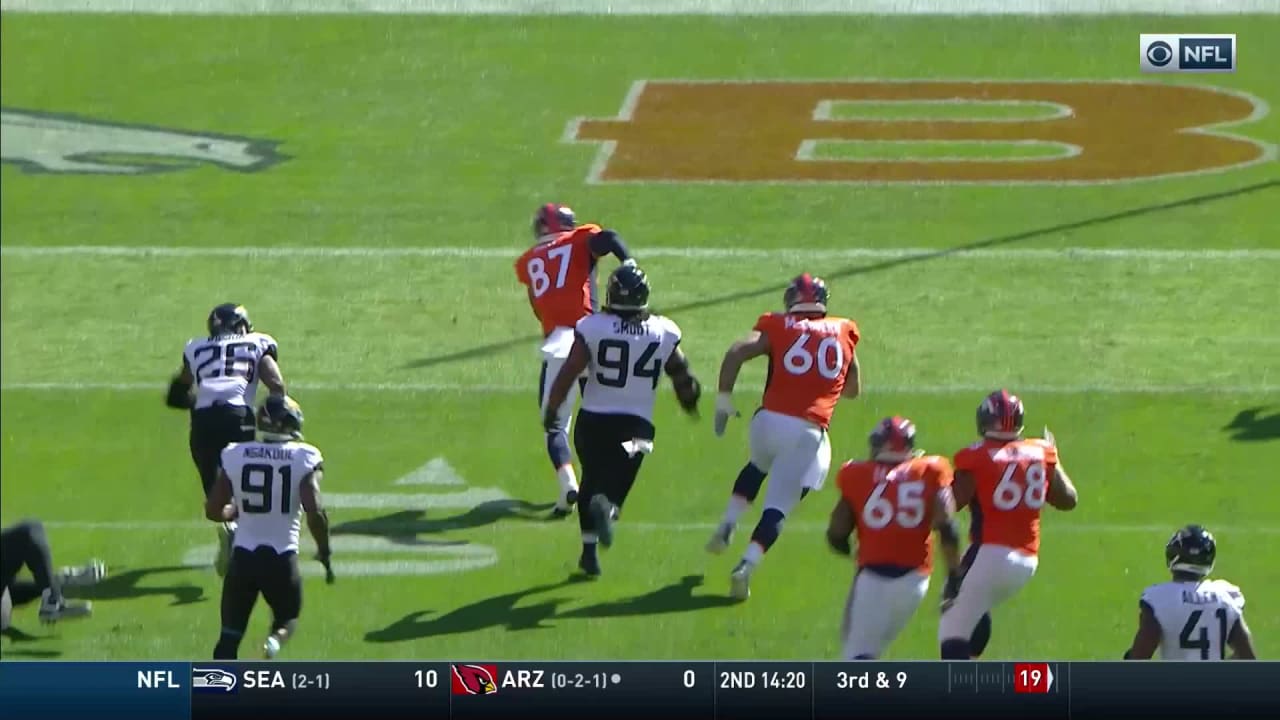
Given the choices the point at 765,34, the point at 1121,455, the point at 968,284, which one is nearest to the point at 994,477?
the point at 1121,455

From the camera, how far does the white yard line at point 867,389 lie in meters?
17.3

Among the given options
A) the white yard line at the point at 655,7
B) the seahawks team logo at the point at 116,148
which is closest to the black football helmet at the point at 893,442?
the seahawks team logo at the point at 116,148

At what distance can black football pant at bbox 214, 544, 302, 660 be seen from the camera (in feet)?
38.8

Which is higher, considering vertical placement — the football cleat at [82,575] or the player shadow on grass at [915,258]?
the player shadow on grass at [915,258]

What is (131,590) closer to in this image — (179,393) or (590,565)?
(179,393)

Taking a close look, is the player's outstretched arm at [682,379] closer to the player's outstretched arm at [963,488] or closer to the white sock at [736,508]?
the white sock at [736,508]

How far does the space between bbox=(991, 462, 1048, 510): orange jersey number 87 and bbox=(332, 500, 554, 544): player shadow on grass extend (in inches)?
166

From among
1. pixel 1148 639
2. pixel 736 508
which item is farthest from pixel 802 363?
pixel 1148 639

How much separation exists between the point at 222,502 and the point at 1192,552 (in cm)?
460

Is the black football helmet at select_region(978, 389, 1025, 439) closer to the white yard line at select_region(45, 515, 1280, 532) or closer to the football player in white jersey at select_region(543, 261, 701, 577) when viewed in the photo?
the football player in white jersey at select_region(543, 261, 701, 577)

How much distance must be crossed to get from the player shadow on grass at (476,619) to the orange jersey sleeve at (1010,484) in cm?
279

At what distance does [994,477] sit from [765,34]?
52.0 feet

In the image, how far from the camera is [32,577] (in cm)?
1349

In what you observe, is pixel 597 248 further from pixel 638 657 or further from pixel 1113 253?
pixel 1113 253
